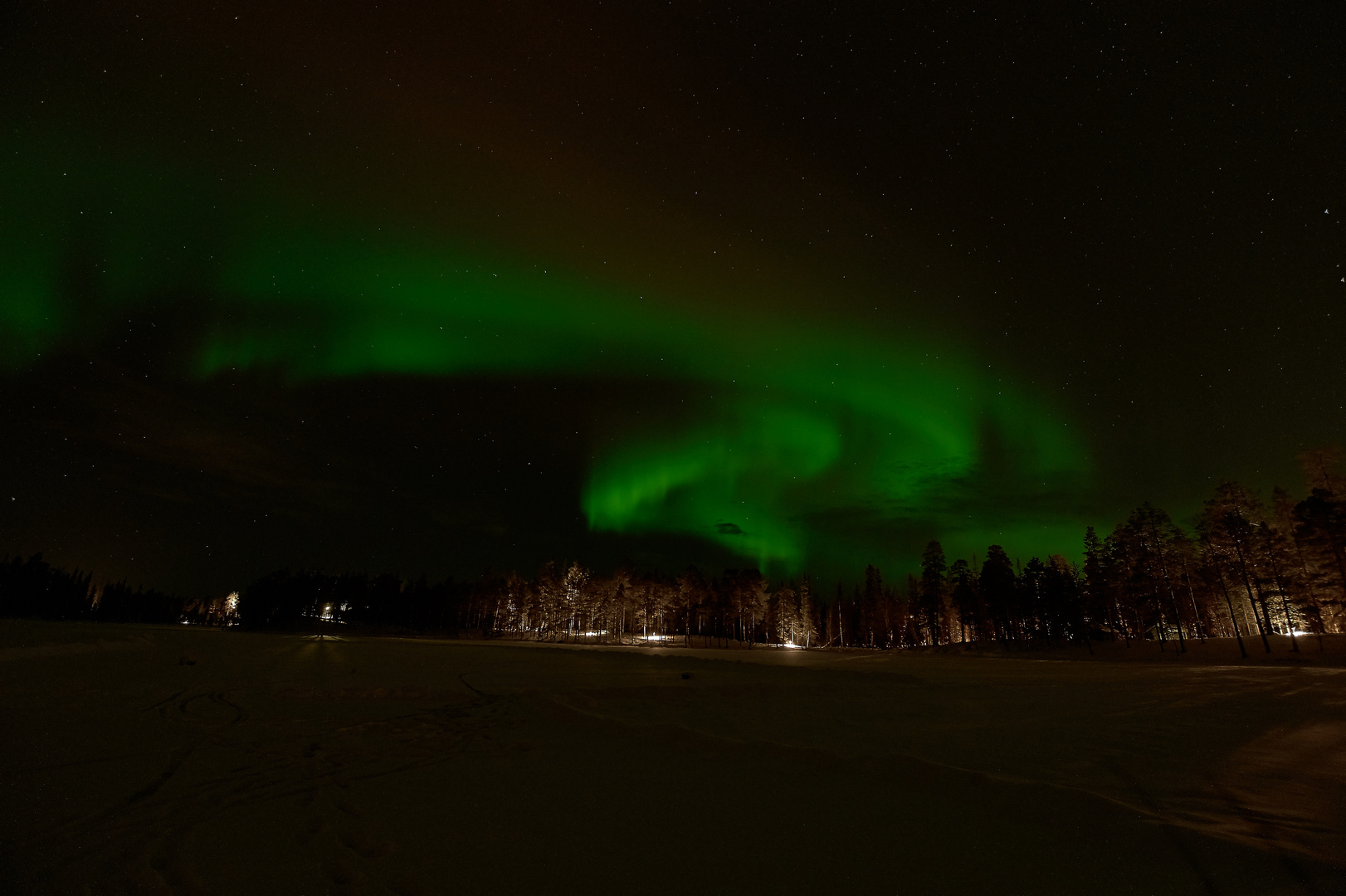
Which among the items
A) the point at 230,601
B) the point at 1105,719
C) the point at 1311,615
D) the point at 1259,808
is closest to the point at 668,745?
the point at 1259,808

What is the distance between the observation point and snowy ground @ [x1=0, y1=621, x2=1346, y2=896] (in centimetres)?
405

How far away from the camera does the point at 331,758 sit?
745cm

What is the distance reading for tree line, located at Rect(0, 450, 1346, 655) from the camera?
45062 mm

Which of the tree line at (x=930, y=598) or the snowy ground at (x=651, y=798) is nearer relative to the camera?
the snowy ground at (x=651, y=798)

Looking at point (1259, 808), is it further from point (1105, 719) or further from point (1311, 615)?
point (1311, 615)

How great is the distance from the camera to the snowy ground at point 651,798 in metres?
4.05

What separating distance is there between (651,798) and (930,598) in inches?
3332

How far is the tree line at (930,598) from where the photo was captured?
45.1 meters

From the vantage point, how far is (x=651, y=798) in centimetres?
598

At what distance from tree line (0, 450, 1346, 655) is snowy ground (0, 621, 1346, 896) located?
157 feet

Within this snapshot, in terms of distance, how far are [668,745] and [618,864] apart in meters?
4.64

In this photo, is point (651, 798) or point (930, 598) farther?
point (930, 598)

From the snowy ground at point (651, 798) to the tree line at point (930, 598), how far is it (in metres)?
47.8

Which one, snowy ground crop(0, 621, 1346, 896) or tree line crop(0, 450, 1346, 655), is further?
tree line crop(0, 450, 1346, 655)
